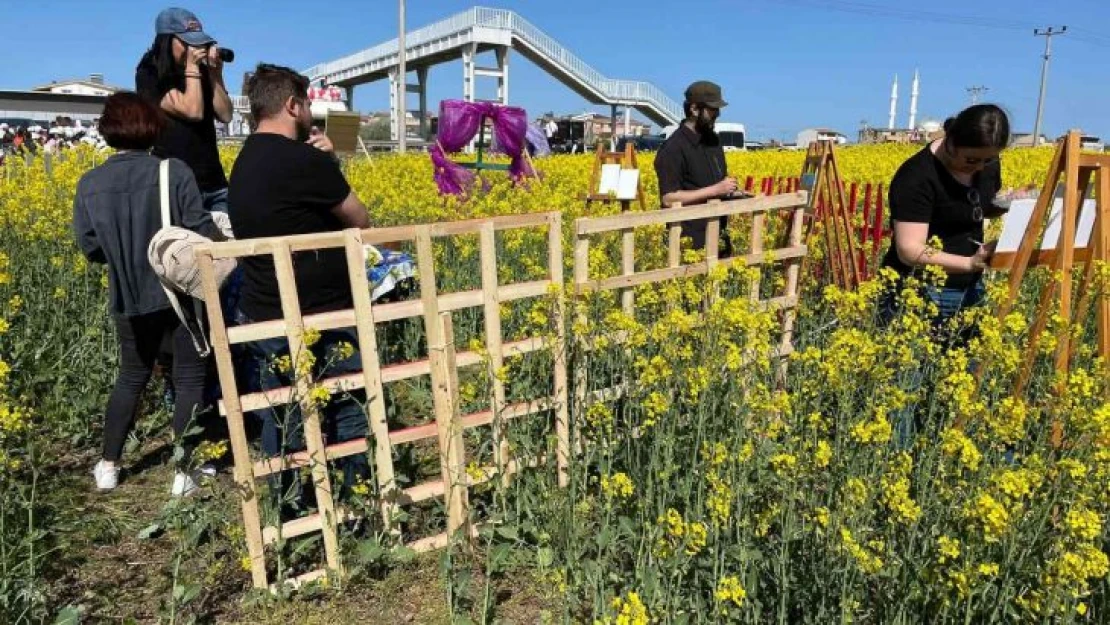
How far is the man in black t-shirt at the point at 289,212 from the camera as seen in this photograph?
2693 mm

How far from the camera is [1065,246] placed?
10.1 ft

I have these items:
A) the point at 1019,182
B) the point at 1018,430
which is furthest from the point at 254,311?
the point at 1019,182

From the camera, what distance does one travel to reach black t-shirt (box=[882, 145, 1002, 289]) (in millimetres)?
3334

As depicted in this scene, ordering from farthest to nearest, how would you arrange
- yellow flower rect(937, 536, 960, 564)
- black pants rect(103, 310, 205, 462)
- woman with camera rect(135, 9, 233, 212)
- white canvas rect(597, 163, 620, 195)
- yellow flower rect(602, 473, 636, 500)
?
white canvas rect(597, 163, 620, 195), woman with camera rect(135, 9, 233, 212), black pants rect(103, 310, 205, 462), yellow flower rect(602, 473, 636, 500), yellow flower rect(937, 536, 960, 564)

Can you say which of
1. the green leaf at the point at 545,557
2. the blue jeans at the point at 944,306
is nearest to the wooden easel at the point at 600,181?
the blue jeans at the point at 944,306

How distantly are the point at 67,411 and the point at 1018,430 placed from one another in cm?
423

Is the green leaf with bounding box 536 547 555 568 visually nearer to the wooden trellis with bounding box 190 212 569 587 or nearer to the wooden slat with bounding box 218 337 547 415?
the wooden trellis with bounding box 190 212 569 587

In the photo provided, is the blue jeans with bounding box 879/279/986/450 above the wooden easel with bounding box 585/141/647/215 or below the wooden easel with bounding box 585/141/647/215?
below

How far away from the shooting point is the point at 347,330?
2.98 metres

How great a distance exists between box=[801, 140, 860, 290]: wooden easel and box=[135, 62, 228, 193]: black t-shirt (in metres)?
4.24

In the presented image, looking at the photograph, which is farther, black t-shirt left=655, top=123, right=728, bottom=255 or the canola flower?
black t-shirt left=655, top=123, right=728, bottom=255

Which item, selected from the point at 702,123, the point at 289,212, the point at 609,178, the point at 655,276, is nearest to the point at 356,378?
the point at 289,212

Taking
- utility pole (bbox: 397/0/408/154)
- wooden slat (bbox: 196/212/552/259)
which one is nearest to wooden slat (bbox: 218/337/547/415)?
wooden slat (bbox: 196/212/552/259)

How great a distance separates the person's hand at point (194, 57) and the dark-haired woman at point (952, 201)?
3.11 metres
